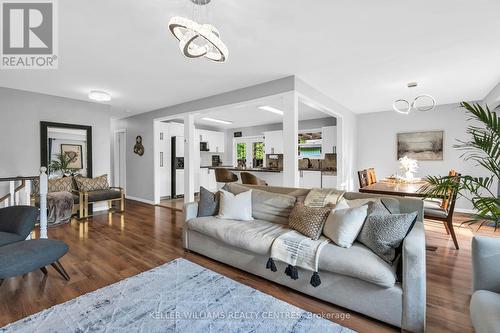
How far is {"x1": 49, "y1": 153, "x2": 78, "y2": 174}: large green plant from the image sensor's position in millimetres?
4832

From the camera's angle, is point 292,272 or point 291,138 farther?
point 291,138

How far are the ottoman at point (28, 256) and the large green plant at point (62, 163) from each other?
11.2 ft

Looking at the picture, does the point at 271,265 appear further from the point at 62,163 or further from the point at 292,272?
the point at 62,163

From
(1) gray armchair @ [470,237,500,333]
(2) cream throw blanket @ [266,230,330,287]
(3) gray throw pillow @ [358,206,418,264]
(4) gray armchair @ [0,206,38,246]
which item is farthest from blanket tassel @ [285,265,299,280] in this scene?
(4) gray armchair @ [0,206,38,246]

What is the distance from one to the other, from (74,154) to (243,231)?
4754 millimetres

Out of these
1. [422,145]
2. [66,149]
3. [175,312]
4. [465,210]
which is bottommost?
[175,312]

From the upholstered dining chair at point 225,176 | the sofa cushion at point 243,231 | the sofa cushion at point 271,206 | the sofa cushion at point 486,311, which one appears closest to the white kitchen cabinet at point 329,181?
the upholstered dining chair at point 225,176

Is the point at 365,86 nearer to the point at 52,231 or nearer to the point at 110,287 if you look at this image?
the point at 110,287

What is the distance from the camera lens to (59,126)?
4.85 m

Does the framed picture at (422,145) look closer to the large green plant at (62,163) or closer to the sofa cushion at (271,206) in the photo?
the sofa cushion at (271,206)

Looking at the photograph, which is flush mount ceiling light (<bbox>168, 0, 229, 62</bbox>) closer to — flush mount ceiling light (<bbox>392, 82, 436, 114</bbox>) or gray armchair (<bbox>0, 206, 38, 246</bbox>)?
gray armchair (<bbox>0, 206, 38, 246</bbox>)


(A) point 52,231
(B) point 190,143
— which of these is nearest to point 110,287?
(A) point 52,231

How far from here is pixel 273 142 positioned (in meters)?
7.81

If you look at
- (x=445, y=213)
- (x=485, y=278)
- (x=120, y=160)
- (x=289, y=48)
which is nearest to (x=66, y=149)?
(x=120, y=160)
